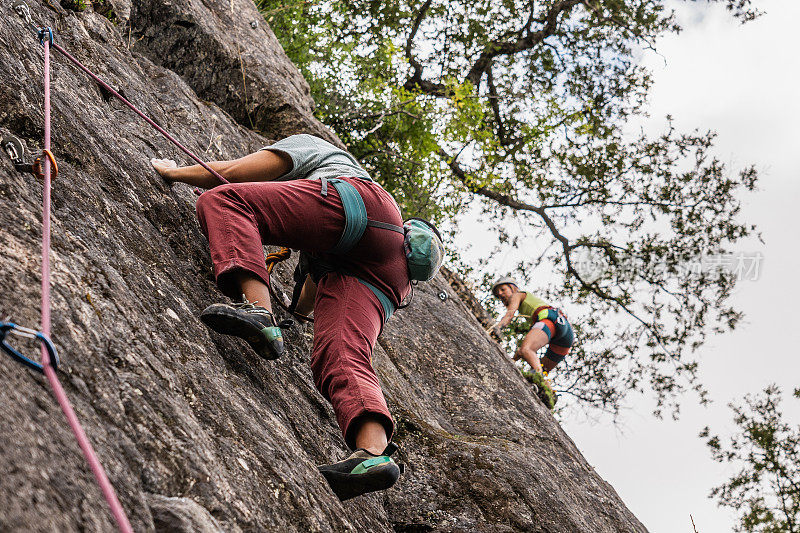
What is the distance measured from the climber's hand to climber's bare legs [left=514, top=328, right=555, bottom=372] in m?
6.86

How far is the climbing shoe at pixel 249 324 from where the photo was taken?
3.28 meters

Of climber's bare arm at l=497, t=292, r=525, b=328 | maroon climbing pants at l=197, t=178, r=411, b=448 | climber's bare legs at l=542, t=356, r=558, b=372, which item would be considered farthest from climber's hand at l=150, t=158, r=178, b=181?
climber's bare legs at l=542, t=356, r=558, b=372

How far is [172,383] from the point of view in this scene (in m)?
2.85

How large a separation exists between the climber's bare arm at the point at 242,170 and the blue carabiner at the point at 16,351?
2206mm

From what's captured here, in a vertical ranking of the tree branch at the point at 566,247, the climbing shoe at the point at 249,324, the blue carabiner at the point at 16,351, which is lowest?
the blue carabiner at the point at 16,351

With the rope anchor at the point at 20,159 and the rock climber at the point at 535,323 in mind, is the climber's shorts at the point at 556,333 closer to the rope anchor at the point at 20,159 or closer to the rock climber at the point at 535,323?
the rock climber at the point at 535,323

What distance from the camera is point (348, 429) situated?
3.37 meters

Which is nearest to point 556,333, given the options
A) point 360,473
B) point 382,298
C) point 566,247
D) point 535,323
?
point 535,323

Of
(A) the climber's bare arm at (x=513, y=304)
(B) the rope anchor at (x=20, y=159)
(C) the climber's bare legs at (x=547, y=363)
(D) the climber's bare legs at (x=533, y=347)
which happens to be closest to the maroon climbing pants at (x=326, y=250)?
(B) the rope anchor at (x=20, y=159)

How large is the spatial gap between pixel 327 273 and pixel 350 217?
1.26ft

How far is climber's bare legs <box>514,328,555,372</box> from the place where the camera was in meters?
10.4

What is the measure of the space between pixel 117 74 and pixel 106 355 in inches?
129

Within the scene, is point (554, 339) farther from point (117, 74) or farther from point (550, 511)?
point (117, 74)

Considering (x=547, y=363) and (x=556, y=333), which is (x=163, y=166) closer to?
(x=556, y=333)
